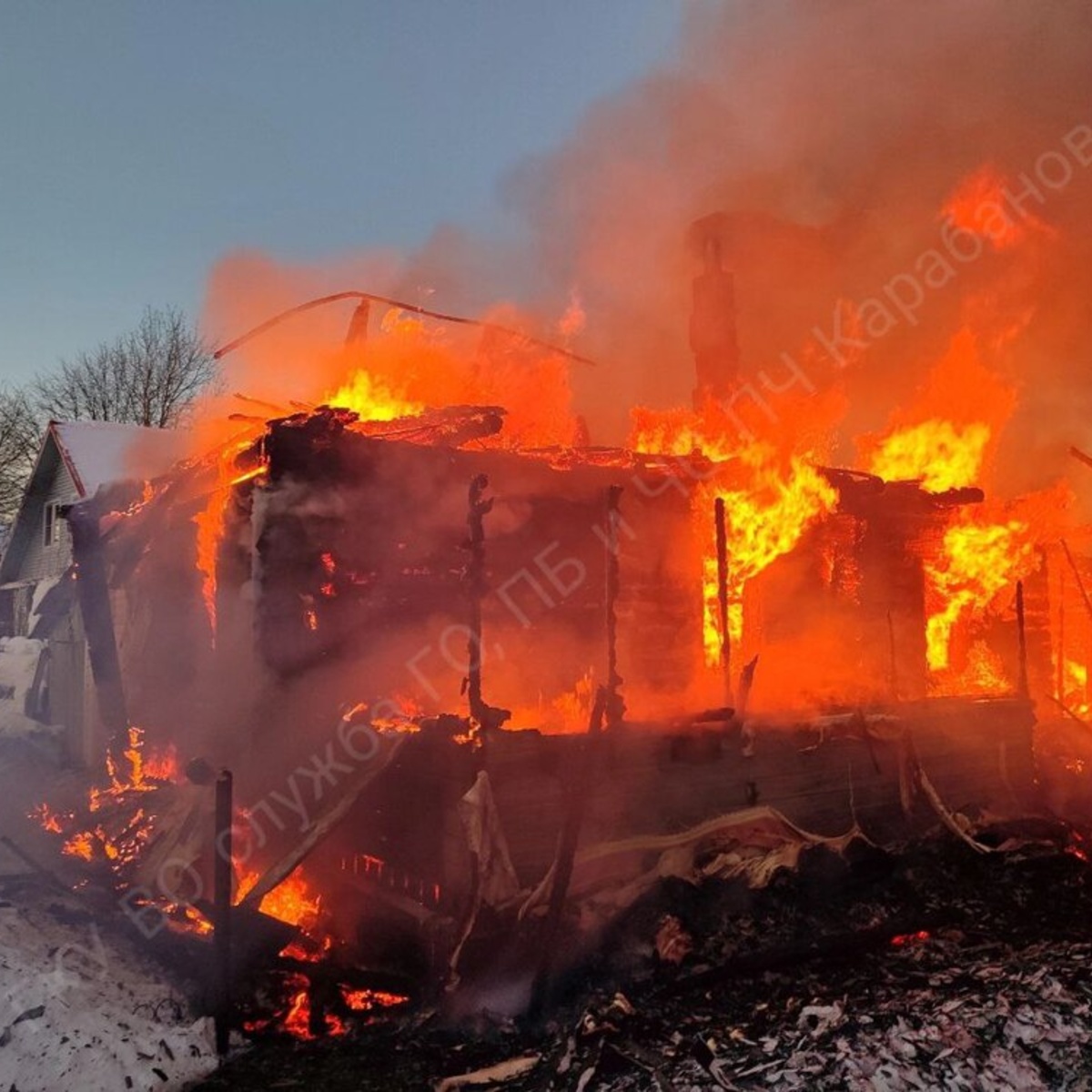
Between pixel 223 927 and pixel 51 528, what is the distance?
27.6 metres

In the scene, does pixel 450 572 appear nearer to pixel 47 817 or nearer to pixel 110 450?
pixel 47 817

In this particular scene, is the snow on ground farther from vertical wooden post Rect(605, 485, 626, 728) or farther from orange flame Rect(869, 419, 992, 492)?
orange flame Rect(869, 419, 992, 492)

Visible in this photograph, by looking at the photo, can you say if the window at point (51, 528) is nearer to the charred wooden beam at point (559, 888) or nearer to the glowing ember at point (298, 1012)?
the glowing ember at point (298, 1012)

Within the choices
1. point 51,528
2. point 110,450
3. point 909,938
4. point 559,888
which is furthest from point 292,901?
point 51,528

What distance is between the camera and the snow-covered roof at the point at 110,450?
86.4ft

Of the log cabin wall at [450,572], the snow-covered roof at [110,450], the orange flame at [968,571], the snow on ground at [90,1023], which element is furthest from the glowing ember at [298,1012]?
the snow-covered roof at [110,450]

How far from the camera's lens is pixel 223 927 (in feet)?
20.2

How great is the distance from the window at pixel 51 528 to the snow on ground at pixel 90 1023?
80.1ft

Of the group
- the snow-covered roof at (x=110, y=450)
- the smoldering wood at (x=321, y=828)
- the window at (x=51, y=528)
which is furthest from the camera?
the window at (x=51, y=528)

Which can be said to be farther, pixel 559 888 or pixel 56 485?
pixel 56 485

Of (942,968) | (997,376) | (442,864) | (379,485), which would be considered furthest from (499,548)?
(997,376)

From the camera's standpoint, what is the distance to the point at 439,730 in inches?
305

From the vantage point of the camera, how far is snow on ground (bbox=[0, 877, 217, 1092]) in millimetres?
5566

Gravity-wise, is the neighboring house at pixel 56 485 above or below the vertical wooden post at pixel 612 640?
above
